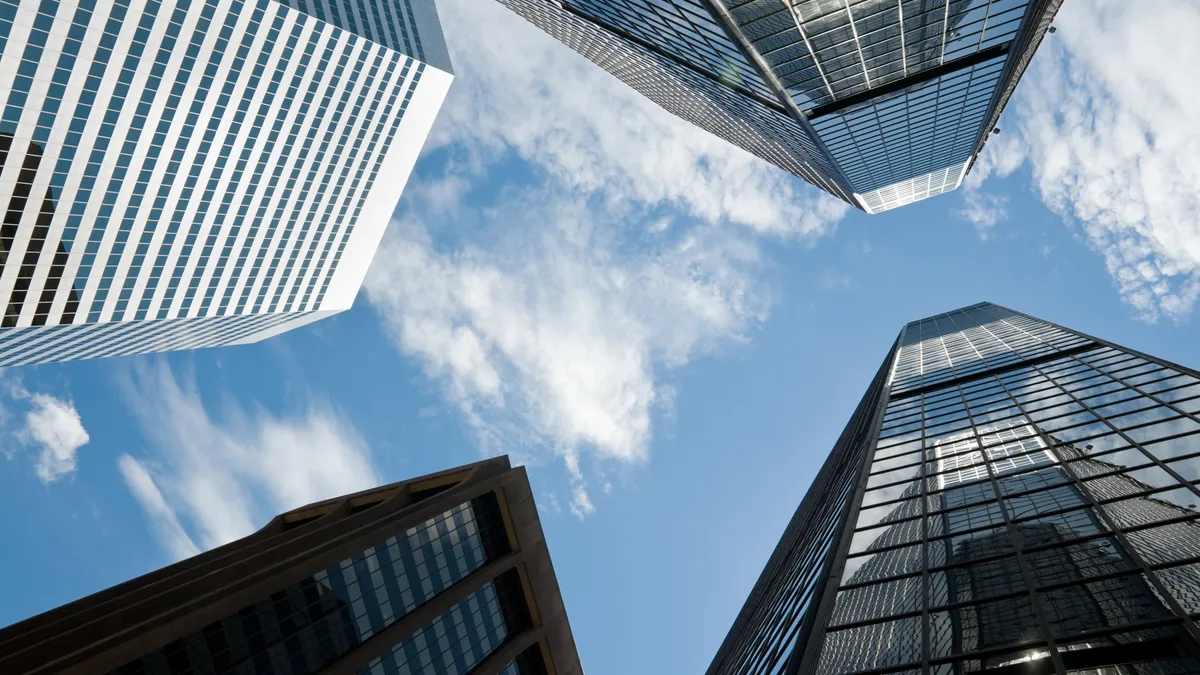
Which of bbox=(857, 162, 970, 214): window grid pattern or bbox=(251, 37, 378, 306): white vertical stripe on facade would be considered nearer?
bbox=(857, 162, 970, 214): window grid pattern

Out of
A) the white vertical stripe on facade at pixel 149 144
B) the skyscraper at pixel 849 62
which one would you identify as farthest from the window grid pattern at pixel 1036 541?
the white vertical stripe on facade at pixel 149 144

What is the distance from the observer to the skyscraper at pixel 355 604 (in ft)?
130

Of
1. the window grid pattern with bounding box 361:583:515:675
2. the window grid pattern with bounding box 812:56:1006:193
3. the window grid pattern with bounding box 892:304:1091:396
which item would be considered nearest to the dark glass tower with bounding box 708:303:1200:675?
the window grid pattern with bounding box 892:304:1091:396

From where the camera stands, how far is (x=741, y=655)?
3194cm

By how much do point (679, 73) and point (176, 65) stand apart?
56.7 m

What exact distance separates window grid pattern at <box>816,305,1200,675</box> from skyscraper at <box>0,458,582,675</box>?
36.5 m

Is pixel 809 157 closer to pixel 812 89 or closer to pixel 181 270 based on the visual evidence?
pixel 812 89

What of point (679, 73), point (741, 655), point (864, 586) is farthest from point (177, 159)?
point (864, 586)

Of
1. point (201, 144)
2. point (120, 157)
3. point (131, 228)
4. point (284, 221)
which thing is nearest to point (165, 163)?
point (201, 144)

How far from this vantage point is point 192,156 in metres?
87.4

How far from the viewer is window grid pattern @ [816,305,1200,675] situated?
45.3ft

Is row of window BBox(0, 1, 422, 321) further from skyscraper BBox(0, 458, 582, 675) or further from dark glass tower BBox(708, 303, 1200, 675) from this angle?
dark glass tower BBox(708, 303, 1200, 675)

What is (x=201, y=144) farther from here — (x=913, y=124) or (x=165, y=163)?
(x=913, y=124)

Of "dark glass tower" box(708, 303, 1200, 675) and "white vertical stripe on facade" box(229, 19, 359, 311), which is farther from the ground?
"white vertical stripe on facade" box(229, 19, 359, 311)
